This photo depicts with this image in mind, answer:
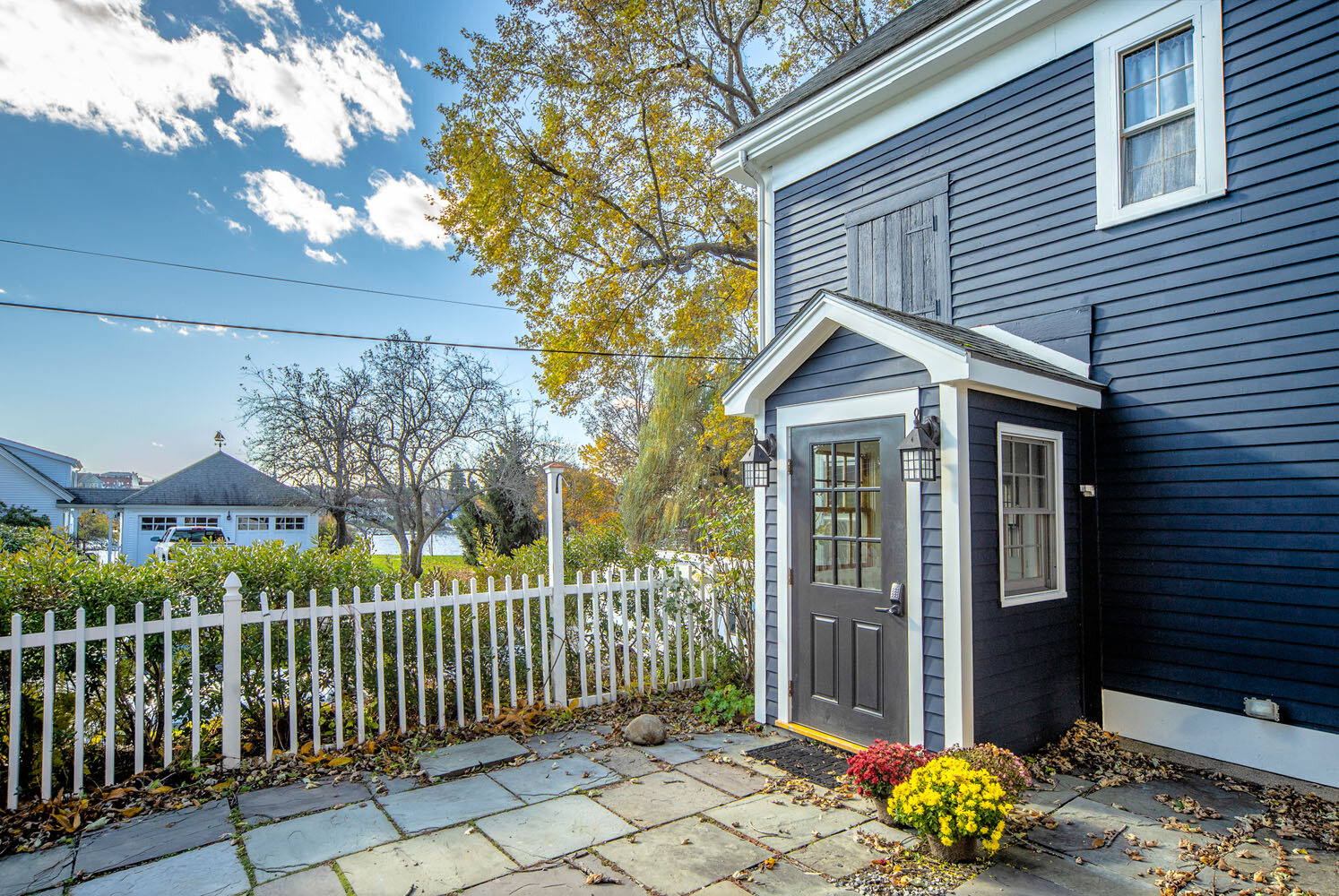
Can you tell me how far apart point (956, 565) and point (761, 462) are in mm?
1632

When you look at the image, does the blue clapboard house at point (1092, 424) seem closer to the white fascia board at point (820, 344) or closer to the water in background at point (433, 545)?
the white fascia board at point (820, 344)

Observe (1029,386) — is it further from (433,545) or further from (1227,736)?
(433,545)

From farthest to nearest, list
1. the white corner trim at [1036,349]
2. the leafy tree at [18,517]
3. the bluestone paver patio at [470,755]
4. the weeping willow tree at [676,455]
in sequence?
the leafy tree at [18,517] → the weeping willow tree at [676,455] → the white corner trim at [1036,349] → the bluestone paver patio at [470,755]

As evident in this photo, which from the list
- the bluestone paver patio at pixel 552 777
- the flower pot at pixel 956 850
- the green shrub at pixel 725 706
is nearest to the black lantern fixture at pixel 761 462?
the green shrub at pixel 725 706

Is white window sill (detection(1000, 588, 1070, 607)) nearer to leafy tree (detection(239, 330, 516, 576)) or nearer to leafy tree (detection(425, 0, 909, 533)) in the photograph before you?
leafy tree (detection(425, 0, 909, 533))

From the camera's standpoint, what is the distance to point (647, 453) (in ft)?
48.1

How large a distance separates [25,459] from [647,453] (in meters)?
Result: 26.9

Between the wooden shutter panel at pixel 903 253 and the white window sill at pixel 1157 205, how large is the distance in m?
1.22

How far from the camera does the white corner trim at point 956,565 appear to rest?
3.60 metres

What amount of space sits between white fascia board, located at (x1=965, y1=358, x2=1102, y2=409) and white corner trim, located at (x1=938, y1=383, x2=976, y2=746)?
14 cm

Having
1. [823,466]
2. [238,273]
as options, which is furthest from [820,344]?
[238,273]

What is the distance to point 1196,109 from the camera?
410cm

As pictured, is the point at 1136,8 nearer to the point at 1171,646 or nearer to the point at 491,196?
the point at 1171,646

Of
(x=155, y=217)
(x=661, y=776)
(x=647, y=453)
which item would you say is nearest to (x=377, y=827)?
(x=661, y=776)
